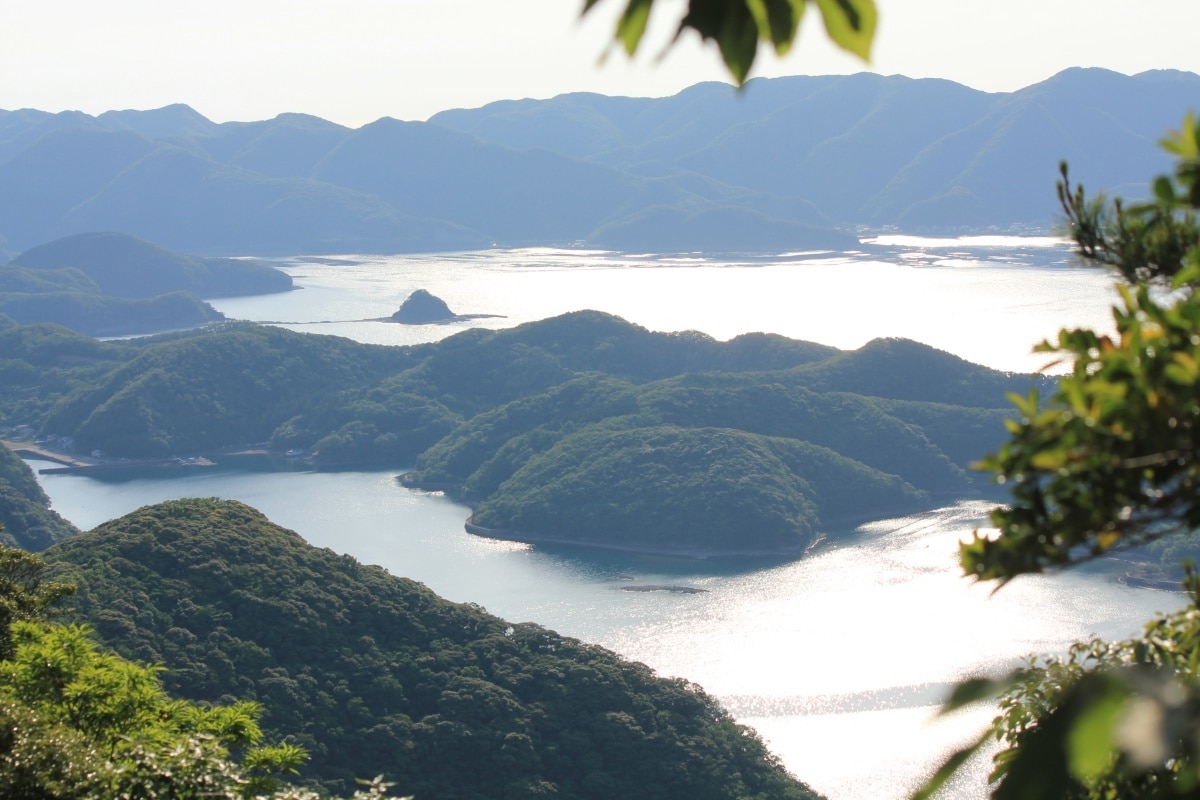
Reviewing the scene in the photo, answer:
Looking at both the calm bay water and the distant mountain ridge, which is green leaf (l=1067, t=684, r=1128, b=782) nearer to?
the calm bay water

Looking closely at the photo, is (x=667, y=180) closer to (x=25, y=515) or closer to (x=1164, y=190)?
(x=25, y=515)

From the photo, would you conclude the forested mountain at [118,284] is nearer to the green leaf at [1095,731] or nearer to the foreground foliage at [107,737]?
the foreground foliage at [107,737]

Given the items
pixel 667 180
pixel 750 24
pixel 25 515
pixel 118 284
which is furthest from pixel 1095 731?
pixel 667 180

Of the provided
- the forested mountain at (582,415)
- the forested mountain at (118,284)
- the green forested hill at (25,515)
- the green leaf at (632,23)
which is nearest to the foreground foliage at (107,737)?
the green leaf at (632,23)

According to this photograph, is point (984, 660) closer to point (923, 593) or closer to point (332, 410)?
point (923, 593)

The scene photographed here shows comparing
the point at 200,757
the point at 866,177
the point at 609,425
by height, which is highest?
the point at 866,177

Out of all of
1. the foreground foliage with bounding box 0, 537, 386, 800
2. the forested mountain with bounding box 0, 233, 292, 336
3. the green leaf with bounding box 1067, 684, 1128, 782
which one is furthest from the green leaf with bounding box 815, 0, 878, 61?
the forested mountain with bounding box 0, 233, 292, 336

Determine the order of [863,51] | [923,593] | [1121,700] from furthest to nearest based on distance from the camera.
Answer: [923,593]
[863,51]
[1121,700]

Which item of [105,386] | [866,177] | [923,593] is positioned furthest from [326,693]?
[866,177]
